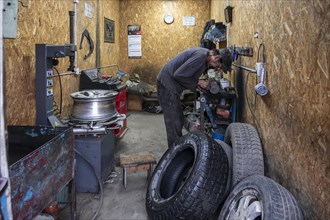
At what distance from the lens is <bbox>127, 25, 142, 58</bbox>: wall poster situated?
665cm

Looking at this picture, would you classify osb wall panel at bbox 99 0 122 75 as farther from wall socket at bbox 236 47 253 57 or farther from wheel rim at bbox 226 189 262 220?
wheel rim at bbox 226 189 262 220

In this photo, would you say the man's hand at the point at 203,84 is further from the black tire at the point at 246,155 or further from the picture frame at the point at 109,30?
the picture frame at the point at 109,30

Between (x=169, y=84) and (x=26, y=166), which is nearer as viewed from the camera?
(x=26, y=166)

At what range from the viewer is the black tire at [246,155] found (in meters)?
2.17

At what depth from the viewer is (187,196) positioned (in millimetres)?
1951

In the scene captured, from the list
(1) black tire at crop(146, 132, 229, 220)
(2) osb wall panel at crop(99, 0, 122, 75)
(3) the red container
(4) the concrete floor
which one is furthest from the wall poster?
(1) black tire at crop(146, 132, 229, 220)

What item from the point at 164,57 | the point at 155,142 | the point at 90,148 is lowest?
the point at 155,142

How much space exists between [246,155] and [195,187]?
542 millimetres

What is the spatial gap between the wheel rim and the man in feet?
4.05

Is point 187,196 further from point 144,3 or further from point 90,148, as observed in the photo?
point 144,3

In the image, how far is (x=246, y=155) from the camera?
2.28 m

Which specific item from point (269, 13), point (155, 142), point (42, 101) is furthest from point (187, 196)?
point (155, 142)

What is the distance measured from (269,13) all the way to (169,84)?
1194mm

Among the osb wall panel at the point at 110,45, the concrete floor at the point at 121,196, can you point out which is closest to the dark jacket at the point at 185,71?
the concrete floor at the point at 121,196
